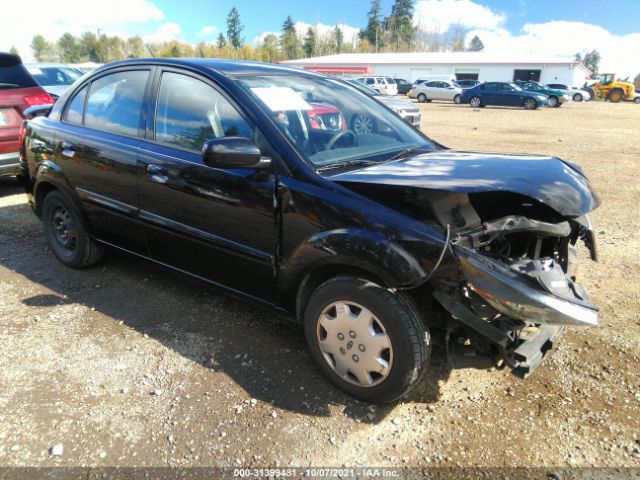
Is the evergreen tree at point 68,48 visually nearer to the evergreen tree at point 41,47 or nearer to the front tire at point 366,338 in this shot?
the evergreen tree at point 41,47

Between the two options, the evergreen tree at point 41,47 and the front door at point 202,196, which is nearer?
the front door at point 202,196

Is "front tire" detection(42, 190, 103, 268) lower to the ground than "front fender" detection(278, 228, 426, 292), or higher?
lower

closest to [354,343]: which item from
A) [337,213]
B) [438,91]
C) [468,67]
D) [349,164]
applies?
[337,213]

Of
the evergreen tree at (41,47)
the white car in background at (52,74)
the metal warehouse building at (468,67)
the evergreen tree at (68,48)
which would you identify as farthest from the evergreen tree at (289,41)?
the white car in background at (52,74)

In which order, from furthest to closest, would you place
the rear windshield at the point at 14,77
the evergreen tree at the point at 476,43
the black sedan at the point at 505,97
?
1. the evergreen tree at the point at 476,43
2. the black sedan at the point at 505,97
3. the rear windshield at the point at 14,77

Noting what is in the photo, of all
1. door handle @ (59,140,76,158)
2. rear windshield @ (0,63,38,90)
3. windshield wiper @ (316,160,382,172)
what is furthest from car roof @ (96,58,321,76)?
rear windshield @ (0,63,38,90)

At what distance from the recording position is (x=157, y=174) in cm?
326

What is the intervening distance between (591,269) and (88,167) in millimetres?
4328

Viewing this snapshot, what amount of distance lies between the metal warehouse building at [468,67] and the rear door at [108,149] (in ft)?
159

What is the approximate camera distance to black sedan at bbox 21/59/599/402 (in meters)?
2.32

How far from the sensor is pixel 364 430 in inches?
98.7

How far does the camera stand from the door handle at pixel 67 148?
390 cm

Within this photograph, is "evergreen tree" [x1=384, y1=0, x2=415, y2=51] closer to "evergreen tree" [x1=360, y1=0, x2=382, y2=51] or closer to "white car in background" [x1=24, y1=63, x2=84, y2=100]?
"evergreen tree" [x1=360, y1=0, x2=382, y2=51]

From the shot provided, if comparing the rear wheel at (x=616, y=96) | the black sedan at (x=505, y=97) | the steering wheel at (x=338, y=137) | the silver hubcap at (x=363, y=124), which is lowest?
the rear wheel at (x=616, y=96)
